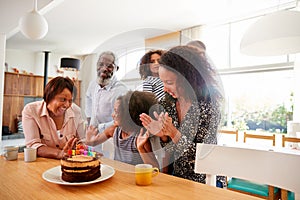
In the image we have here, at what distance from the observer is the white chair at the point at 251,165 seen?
90 centimetres

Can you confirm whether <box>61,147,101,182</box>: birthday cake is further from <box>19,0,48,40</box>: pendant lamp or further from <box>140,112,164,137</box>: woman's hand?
<box>19,0,48,40</box>: pendant lamp

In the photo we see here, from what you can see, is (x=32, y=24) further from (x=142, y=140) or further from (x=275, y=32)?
(x=275, y=32)

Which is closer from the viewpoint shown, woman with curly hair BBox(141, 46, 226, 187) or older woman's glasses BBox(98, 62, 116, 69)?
woman with curly hair BBox(141, 46, 226, 187)

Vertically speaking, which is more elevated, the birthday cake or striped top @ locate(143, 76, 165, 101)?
striped top @ locate(143, 76, 165, 101)

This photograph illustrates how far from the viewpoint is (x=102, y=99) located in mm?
1016

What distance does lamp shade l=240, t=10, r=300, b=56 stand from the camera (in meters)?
1.37

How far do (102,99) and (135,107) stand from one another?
0.20 meters

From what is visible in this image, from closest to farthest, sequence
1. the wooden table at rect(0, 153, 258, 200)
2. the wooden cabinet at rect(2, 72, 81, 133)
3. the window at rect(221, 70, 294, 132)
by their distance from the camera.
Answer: the wooden table at rect(0, 153, 258, 200), the window at rect(221, 70, 294, 132), the wooden cabinet at rect(2, 72, 81, 133)

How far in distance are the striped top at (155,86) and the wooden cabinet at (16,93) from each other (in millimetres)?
4896

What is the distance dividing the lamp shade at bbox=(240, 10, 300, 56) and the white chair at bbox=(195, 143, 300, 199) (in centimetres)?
81

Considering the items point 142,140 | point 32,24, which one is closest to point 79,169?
point 142,140

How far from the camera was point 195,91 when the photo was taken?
85 cm

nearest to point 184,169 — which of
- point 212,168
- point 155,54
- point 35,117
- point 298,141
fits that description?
point 212,168

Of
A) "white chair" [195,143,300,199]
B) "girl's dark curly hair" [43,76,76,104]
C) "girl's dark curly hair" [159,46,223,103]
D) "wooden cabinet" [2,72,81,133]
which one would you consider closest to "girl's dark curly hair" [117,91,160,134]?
"girl's dark curly hair" [159,46,223,103]
